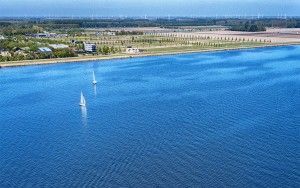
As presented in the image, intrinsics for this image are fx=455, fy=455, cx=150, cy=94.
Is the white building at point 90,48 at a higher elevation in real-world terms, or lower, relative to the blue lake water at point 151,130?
higher

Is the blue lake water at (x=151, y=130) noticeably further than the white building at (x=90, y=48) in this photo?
No

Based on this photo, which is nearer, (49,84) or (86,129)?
(86,129)

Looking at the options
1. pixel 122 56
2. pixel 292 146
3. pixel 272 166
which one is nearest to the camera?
pixel 272 166

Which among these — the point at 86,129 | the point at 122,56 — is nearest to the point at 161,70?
the point at 122,56

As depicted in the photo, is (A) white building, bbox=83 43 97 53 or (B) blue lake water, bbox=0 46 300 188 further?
(A) white building, bbox=83 43 97 53

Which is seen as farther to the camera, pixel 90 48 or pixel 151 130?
pixel 90 48

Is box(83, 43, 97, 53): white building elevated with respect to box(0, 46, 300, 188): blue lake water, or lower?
elevated

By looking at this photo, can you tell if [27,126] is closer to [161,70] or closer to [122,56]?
[161,70]

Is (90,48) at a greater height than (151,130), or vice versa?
(90,48)
